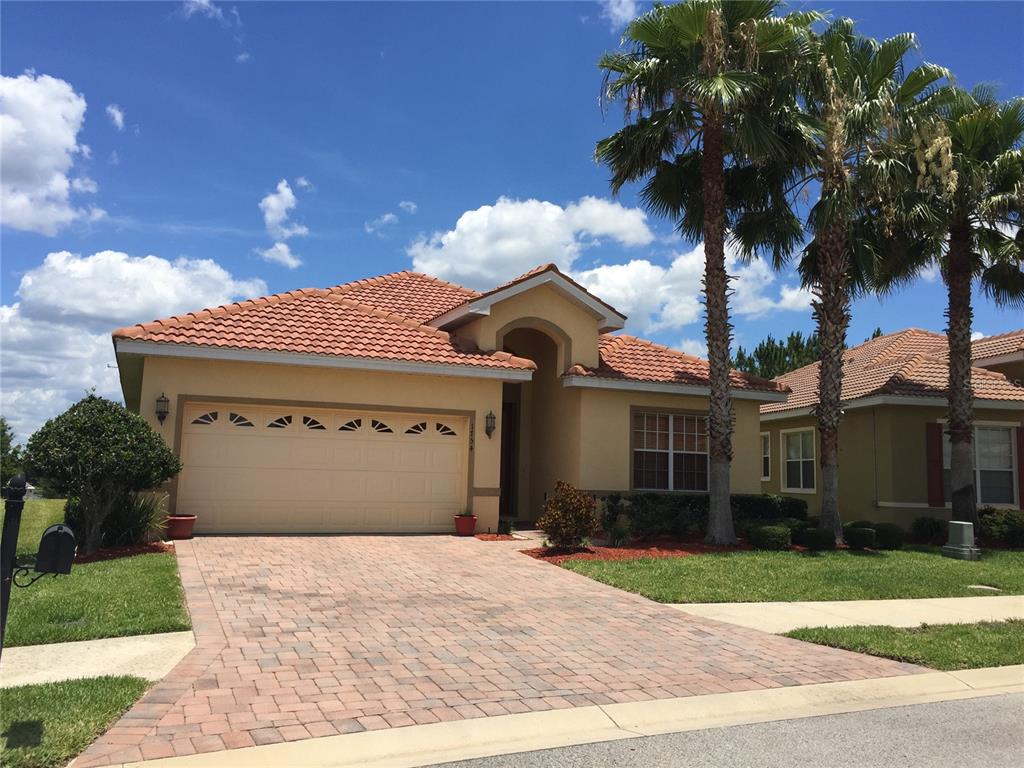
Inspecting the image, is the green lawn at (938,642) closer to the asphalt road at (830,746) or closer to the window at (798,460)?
the asphalt road at (830,746)

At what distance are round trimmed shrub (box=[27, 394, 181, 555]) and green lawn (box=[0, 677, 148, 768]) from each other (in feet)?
20.6

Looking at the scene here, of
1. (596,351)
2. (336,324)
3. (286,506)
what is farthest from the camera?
(596,351)

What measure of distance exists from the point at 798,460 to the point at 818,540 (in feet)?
29.6

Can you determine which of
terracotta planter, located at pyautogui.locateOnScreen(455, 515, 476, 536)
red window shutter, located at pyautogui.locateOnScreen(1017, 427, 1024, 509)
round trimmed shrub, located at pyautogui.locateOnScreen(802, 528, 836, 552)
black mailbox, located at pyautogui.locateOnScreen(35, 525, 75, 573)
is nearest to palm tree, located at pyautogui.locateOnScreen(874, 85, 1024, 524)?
red window shutter, located at pyautogui.locateOnScreen(1017, 427, 1024, 509)

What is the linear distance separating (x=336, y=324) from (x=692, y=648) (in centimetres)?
1115

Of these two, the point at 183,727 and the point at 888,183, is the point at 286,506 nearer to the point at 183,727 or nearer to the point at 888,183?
the point at 183,727

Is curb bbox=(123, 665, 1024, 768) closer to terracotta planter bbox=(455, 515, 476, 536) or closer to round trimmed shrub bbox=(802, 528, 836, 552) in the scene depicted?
round trimmed shrub bbox=(802, 528, 836, 552)

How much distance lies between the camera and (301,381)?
51.4 ft

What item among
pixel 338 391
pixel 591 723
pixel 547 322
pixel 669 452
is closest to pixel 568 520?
pixel 338 391

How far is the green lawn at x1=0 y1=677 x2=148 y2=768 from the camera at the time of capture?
4.77 metres

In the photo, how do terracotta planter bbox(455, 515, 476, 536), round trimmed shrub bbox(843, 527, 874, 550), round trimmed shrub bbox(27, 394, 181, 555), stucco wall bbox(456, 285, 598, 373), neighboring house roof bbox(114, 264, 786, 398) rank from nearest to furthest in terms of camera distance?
1. round trimmed shrub bbox(27, 394, 181, 555)
2. neighboring house roof bbox(114, 264, 786, 398)
3. round trimmed shrub bbox(843, 527, 874, 550)
4. terracotta planter bbox(455, 515, 476, 536)
5. stucco wall bbox(456, 285, 598, 373)

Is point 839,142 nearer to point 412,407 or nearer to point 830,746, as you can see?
point 412,407

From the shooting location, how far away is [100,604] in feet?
28.6

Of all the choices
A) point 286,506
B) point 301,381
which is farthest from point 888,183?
point 286,506
